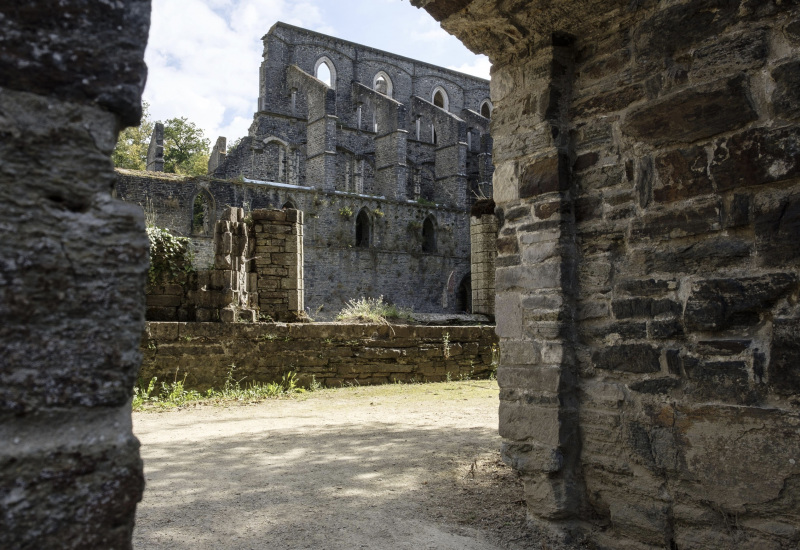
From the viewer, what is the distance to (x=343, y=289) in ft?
86.6

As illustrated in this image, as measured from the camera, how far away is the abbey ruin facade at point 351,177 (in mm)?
24812

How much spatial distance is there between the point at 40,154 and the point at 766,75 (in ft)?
9.22

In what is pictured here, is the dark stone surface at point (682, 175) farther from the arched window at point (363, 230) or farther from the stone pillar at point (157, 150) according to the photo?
the stone pillar at point (157, 150)

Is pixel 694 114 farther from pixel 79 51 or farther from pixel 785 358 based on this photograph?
pixel 79 51

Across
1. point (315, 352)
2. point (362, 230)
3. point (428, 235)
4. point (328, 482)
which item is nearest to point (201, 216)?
point (362, 230)

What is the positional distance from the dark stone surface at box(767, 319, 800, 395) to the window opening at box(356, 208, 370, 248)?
81.7 feet

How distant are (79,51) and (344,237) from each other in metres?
25.3

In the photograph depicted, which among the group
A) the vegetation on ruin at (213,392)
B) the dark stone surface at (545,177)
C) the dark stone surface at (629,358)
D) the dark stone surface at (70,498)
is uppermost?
the dark stone surface at (545,177)

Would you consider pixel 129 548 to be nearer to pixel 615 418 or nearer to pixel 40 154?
pixel 40 154

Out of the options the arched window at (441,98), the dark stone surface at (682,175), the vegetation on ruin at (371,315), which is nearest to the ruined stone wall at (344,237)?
the vegetation on ruin at (371,315)

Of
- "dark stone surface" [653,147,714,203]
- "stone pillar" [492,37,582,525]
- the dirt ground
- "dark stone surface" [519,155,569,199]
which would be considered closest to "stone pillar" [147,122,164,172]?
the dirt ground

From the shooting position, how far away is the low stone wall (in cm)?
869

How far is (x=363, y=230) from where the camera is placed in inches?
1107

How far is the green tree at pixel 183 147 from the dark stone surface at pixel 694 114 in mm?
35676
